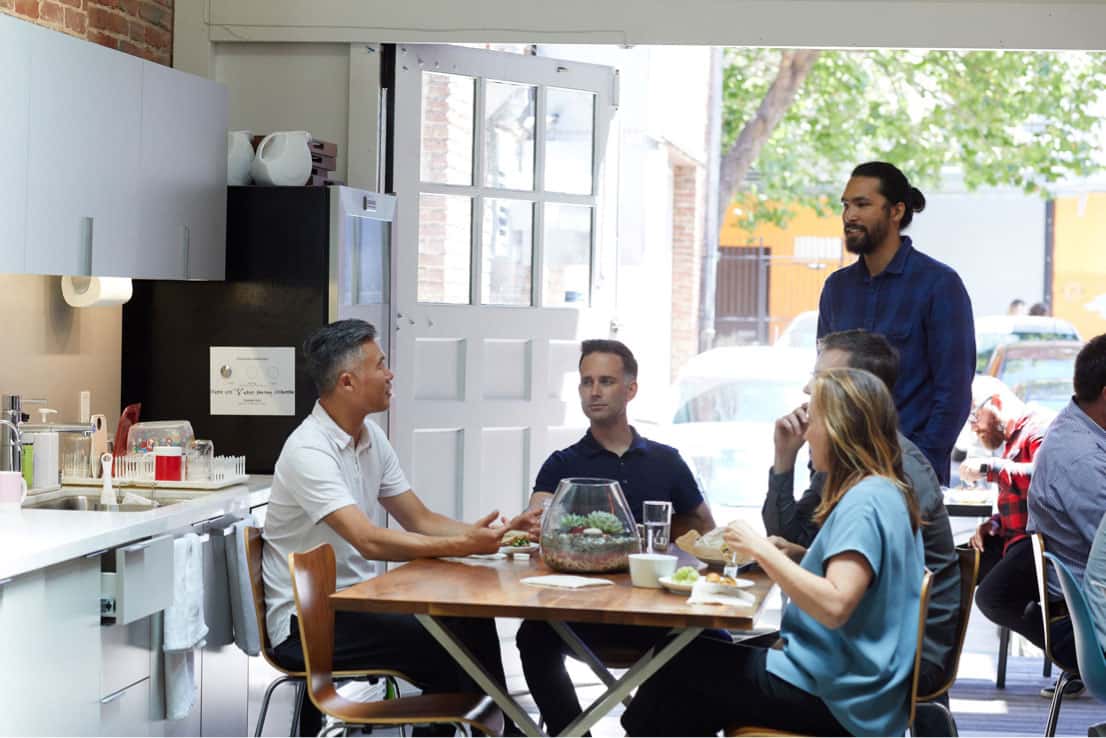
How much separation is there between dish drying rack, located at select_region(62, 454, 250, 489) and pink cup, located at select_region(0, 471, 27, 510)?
0.53 meters

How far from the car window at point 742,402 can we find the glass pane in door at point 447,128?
5.85 m

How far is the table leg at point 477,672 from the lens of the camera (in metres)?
3.26

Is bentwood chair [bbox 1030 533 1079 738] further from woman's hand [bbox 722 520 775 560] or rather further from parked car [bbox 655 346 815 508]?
parked car [bbox 655 346 815 508]

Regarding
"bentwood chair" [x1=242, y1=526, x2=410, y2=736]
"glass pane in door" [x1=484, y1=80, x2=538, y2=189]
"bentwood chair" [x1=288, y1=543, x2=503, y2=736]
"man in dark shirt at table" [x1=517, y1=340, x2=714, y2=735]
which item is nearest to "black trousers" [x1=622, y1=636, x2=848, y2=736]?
"bentwood chair" [x1=288, y1=543, x2=503, y2=736]

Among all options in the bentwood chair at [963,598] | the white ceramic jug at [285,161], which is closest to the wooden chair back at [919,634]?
the bentwood chair at [963,598]

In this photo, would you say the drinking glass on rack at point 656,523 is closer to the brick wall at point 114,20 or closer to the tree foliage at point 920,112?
the brick wall at point 114,20

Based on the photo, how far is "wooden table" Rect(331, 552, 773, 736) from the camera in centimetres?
301

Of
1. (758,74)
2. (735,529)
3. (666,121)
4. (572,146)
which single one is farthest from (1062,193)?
(735,529)

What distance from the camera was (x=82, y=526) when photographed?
3.71 meters

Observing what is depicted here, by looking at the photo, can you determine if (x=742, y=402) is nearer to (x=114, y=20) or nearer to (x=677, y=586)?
(x=114, y=20)

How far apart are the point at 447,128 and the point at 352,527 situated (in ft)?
8.14

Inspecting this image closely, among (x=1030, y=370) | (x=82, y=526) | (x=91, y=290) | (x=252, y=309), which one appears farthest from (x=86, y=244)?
(x=1030, y=370)

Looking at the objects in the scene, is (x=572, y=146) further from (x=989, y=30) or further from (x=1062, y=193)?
(x=1062, y=193)

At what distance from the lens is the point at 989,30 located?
548cm
